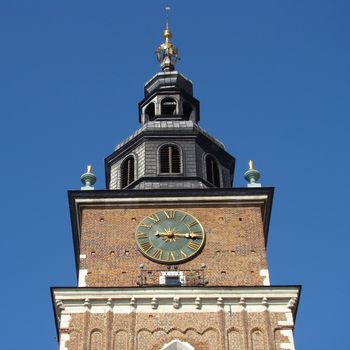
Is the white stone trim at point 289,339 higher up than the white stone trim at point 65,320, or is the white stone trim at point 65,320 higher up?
the white stone trim at point 65,320

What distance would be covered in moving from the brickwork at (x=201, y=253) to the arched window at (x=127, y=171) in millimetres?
2455

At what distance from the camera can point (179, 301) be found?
103 feet

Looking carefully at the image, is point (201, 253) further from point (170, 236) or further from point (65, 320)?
point (65, 320)

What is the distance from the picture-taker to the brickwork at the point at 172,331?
30.3 m

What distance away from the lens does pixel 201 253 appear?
109 ft

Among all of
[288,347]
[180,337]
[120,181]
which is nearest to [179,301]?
[180,337]

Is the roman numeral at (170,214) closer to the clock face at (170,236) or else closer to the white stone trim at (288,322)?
the clock face at (170,236)

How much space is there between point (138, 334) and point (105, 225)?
443 cm

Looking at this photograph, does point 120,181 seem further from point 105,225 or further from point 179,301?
point 179,301

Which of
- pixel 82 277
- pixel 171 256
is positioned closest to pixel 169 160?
pixel 171 256

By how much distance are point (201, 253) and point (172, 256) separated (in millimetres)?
822

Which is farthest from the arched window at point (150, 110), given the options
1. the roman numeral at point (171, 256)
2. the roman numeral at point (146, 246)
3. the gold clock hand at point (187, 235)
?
the roman numeral at point (171, 256)

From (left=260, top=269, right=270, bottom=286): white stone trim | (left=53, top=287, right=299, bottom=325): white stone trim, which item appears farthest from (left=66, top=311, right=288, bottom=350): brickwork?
(left=260, top=269, right=270, bottom=286): white stone trim

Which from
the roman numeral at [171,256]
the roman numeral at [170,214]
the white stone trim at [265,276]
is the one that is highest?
the roman numeral at [170,214]
